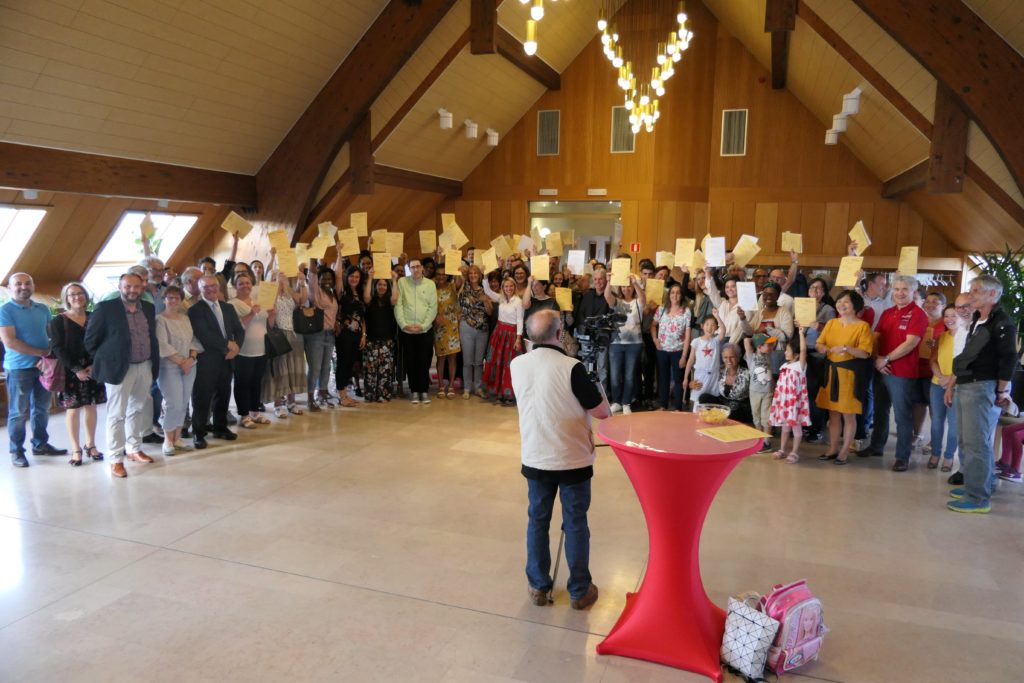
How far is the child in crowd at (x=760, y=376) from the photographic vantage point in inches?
230

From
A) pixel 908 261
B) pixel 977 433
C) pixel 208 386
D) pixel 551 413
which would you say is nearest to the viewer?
pixel 551 413

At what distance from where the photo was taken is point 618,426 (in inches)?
126

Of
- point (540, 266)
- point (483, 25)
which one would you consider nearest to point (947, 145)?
point (540, 266)

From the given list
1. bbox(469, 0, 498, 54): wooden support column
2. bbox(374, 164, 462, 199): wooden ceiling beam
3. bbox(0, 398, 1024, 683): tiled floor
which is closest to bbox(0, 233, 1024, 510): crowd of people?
bbox(0, 398, 1024, 683): tiled floor

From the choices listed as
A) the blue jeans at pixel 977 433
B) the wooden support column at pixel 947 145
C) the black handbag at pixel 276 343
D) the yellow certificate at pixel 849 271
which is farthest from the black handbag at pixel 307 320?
the wooden support column at pixel 947 145

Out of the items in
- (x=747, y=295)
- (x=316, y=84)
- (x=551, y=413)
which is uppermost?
(x=316, y=84)

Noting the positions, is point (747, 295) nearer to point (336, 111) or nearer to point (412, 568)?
point (412, 568)

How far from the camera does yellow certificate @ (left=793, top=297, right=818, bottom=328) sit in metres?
5.54

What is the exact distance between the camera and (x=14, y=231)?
7781 mm

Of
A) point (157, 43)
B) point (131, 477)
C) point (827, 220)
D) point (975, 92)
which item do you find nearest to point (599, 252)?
point (827, 220)

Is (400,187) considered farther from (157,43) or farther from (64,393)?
(64,393)

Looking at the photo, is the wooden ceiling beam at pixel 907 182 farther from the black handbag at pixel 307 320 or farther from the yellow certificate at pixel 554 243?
the black handbag at pixel 307 320

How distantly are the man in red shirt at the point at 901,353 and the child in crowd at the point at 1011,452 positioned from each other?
0.67 meters

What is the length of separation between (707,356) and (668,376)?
0.73m
